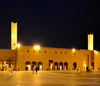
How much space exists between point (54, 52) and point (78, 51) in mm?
10116

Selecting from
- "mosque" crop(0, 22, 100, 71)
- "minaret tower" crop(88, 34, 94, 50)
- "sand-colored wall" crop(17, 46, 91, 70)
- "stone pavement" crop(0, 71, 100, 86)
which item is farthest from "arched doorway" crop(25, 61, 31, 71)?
"stone pavement" crop(0, 71, 100, 86)

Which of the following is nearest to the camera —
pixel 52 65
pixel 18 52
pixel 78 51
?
pixel 18 52

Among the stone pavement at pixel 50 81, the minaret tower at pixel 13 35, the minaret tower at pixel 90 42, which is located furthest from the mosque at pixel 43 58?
the stone pavement at pixel 50 81

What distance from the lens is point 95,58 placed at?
93625 millimetres

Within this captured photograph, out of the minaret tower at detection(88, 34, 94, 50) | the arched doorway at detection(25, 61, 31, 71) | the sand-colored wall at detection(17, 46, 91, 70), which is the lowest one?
the arched doorway at detection(25, 61, 31, 71)

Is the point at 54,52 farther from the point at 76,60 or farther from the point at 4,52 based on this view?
the point at 4,52

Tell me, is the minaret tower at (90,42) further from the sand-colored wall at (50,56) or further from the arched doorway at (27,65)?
the arched doorway at (27,65)

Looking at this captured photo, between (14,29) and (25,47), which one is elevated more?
(14,29)

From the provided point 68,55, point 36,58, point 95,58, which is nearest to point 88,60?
point 95,58

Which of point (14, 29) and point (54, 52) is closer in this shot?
point (54, 52)

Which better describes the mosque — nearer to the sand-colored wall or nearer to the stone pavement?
the sand-colored wall

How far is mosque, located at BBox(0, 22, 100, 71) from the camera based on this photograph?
7719cm

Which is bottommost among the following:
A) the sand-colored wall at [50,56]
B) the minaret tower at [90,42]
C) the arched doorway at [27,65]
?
the arched doorway at [27,65]

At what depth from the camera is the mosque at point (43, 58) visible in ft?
253
